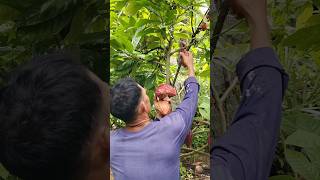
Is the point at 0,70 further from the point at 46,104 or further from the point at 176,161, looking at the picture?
the point at 176,161

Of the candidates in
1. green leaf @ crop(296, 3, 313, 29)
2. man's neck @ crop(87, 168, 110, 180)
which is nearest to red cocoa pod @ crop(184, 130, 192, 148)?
man's neck @ crop(87, 168, 110, 180)

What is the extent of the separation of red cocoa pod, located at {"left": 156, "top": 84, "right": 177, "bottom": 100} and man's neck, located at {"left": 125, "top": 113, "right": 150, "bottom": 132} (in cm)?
5

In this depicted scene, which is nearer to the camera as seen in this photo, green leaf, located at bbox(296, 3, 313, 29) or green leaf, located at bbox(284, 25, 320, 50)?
green leaf, located at bbox(284, 25, 320, 50)

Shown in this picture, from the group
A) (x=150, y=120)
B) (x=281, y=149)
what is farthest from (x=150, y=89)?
(x=281, y=149)

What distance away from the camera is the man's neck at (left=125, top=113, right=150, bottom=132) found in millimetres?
695

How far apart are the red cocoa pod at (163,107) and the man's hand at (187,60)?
0.07 meters

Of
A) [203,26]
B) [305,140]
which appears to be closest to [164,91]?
[203,26]

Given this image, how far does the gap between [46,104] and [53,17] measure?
12cm

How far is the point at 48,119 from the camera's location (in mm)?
607

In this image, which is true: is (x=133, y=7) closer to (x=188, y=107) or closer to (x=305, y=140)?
(x=188, y=107)

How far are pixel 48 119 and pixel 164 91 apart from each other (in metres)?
0.18

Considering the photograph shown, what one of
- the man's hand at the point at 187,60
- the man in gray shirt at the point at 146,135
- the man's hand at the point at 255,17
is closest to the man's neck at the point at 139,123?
→ the man in gray shirt at the point at 146,135

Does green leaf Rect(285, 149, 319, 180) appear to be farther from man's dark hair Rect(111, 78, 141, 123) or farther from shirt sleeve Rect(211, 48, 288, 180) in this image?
man's dark hair Rect(111, 78, 141, 123)

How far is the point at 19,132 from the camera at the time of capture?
604 millimetres
